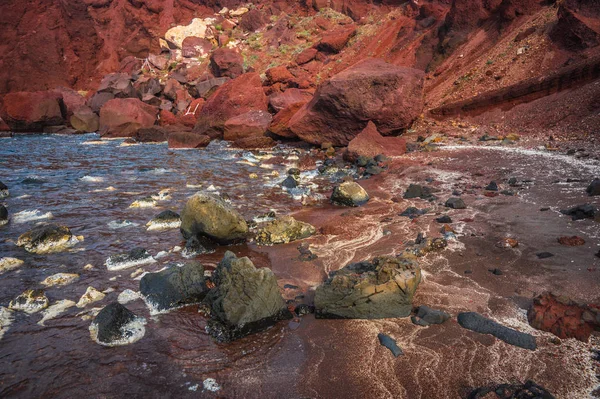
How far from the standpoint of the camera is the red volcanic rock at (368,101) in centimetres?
1084

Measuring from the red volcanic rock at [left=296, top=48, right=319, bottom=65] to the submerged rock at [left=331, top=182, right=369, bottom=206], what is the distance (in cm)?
2033

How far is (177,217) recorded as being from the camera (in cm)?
556

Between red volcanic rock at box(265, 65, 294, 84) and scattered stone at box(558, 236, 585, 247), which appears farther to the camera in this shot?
red volcanic rock at box(265, 65, 294, 84)

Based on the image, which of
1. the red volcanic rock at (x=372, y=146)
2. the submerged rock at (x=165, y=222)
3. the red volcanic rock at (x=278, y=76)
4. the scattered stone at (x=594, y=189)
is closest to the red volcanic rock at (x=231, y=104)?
the red volcanic rock at (x=278, y=76)

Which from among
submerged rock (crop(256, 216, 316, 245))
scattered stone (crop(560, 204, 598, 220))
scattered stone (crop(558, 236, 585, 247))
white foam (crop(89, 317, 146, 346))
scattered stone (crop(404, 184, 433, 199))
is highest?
scattered stone (crop(560, 204, 598, 220))

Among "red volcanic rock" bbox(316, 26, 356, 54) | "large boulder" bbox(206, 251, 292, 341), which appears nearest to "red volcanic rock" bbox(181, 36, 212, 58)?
"red volcanic rock" bbox(316, 26, 356, 54)

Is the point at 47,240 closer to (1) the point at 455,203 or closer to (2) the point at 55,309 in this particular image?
(2) the point at 55,309

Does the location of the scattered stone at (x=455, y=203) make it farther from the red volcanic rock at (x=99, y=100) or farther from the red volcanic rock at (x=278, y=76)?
the red volcanic rock at (x=99, y=100)

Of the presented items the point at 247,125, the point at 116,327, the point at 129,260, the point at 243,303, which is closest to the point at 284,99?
the point at 247,125

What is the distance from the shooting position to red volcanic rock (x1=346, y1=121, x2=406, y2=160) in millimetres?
9625

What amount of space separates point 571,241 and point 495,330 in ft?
5.55

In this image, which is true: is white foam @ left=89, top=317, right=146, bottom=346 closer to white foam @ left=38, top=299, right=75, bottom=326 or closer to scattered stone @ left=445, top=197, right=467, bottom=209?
white foam @ left=38, top=299, right=75, bottom=326

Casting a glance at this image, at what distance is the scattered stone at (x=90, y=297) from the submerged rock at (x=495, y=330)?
2.96m

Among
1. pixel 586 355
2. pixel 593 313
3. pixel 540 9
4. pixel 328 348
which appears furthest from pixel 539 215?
pixel 540 9
